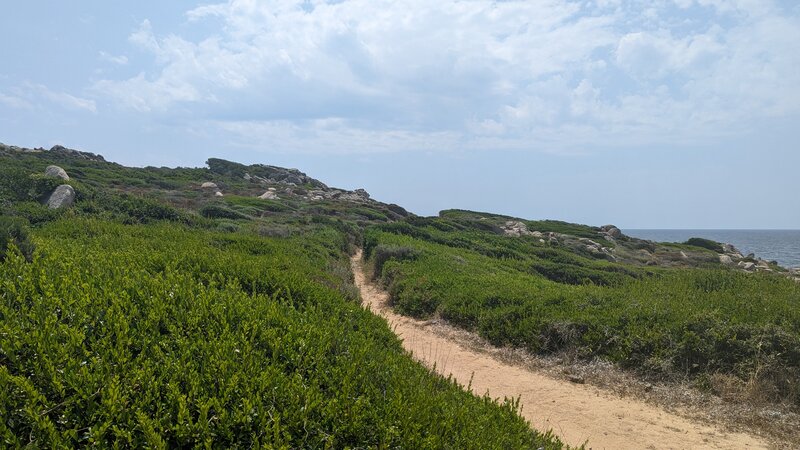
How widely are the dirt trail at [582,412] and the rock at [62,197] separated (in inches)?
702

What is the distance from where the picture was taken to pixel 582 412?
8.39m

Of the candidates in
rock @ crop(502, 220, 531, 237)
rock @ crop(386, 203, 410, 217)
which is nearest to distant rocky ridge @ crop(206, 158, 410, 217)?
rock @ crop(386, 203, 410, 217)

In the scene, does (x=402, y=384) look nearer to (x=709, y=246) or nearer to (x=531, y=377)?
(x=531, y=377)

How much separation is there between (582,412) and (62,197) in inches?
878

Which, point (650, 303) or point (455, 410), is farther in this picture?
point (650, 303)

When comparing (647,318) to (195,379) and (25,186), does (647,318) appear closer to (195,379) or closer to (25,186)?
(195,379)

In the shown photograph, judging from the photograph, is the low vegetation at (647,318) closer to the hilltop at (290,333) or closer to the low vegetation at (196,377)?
the hilltop at (290,333)

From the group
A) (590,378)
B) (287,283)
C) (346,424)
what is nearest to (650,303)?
(590,378)

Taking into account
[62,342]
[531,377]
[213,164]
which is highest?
[213,164]

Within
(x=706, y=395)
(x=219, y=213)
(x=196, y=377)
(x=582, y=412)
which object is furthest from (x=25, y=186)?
(x=706, y=395)

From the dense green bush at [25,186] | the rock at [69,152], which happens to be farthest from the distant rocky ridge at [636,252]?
the rock at [69,152]

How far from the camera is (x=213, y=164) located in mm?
76812

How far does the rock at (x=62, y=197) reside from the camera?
20.1 metres

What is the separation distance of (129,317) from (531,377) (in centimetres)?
814
